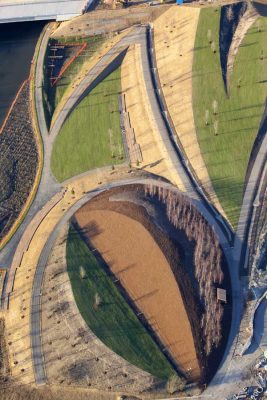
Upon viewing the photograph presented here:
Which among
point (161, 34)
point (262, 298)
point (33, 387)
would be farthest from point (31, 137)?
point (262, 298)

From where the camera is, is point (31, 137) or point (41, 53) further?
point (41, 53)

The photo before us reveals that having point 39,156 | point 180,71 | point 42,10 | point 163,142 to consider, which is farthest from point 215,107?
point 42,10

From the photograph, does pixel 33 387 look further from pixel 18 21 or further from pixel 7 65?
pixel 18 21

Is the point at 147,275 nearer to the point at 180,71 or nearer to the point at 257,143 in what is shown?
the point at 257,143

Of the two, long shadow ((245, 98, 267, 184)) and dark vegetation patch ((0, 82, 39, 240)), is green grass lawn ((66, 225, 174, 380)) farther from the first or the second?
long shadow ((245, 98, 267, 184))

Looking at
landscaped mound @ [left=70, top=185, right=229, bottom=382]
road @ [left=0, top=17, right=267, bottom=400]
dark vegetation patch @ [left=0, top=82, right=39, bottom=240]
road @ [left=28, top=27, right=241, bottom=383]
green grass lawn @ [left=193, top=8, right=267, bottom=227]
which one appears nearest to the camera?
landscaped mound @ [left=70, top=185, right=229, bottom=382]

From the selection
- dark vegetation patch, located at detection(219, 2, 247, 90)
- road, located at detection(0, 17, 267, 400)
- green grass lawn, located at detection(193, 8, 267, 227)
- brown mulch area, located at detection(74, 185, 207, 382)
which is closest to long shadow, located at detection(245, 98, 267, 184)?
green grass lawn, located at detection(193, 8, 267, 227)
